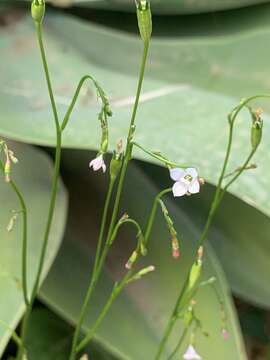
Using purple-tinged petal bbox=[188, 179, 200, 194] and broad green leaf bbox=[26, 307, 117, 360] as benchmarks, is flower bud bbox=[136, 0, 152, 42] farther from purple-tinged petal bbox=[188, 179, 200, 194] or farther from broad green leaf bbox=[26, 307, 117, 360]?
broad green leaf bbox=[26, 307, 117, 360]

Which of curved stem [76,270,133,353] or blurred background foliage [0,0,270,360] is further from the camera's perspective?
blurred background foliage [0,0,270,360]

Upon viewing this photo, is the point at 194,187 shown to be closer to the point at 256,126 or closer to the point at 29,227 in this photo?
the point at 256,126

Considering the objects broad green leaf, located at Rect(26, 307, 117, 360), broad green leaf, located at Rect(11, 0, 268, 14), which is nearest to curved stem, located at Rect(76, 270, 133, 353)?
broad green leaf, located at Rect(26, 307, 117, 360)

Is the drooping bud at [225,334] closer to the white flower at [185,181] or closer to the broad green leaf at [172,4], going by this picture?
the white flower at [185,181]

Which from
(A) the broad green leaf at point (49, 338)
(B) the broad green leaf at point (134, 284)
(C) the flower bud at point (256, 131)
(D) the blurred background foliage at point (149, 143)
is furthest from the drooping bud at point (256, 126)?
(A) the broad green leaf at point (49, 338)

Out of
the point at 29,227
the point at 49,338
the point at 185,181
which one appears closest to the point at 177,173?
the point at 185,181

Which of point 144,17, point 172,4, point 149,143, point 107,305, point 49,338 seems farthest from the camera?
point 172,4
